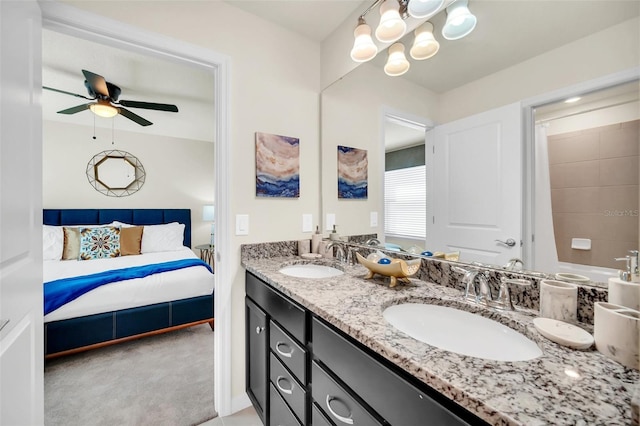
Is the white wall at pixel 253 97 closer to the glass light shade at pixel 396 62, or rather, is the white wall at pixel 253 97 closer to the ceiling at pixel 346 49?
the ceiling at pixel 346 49

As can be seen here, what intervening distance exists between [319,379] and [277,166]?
1232 mm

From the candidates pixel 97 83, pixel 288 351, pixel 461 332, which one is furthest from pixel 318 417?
pixel 97 83

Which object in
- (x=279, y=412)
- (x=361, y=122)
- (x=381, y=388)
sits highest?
(x=361, y=122)

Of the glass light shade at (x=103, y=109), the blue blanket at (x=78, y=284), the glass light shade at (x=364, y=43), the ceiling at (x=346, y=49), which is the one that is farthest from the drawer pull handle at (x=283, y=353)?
the glass light shade at (x=103, y=109)

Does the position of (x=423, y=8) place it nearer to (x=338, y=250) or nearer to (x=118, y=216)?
(x=338, y=250)

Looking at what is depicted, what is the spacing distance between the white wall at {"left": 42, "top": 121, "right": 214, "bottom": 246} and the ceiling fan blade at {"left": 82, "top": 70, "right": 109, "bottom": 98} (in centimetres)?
193

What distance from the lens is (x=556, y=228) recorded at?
2.62 feet

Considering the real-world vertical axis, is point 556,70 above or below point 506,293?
above

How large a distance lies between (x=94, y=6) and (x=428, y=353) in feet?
6.46

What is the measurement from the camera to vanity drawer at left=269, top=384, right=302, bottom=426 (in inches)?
42.9

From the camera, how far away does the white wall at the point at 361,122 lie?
4.41 ft

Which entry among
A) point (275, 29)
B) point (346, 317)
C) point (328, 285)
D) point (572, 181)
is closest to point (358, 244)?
point (328, 285)

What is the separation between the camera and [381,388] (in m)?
0.64

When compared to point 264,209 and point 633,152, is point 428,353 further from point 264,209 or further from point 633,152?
point 264,209
